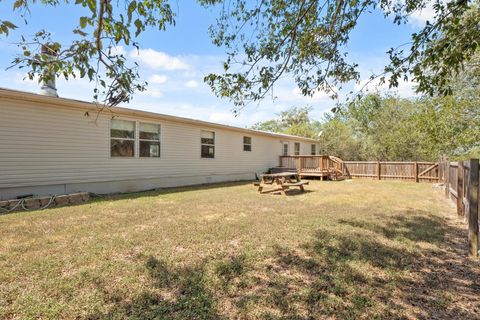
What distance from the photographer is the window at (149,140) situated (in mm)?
9586

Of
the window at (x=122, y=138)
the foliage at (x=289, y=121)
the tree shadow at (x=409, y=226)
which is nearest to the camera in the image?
the tree shadow at (x=409, y=226)

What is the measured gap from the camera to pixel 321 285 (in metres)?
2.77

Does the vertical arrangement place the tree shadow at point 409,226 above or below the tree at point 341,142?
below

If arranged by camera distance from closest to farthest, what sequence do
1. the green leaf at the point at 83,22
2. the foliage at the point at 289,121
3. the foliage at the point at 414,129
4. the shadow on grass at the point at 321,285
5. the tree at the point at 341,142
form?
the green leaf at the point at 83,22
the shadow on grass at the point at 321,285
the foliage at the point at 414,129
the tree at the point at 341,142
the foliage at the point at 289,121

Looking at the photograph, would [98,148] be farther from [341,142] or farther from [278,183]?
[341,142]

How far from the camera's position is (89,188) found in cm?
819

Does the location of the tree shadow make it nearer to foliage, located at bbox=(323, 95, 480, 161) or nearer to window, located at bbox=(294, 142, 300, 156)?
foliage, located at bbox=(323, 95, 480, 161)

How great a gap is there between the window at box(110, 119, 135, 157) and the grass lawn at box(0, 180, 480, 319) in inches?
139

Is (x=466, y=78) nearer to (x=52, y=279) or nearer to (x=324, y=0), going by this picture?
(x=324, y=0)

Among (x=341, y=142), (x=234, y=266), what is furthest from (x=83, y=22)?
(x=341, y=142)

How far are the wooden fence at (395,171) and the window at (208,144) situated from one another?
9022 mm

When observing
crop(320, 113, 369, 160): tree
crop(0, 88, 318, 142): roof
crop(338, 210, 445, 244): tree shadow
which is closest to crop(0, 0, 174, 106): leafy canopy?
crop(0, 88, 318, 142): roof

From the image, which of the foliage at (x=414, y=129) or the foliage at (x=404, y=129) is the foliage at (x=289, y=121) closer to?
the foliage at (x=404, y=129)

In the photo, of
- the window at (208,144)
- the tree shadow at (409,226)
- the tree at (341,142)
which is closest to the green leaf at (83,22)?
the tree shadow at (409,226)
